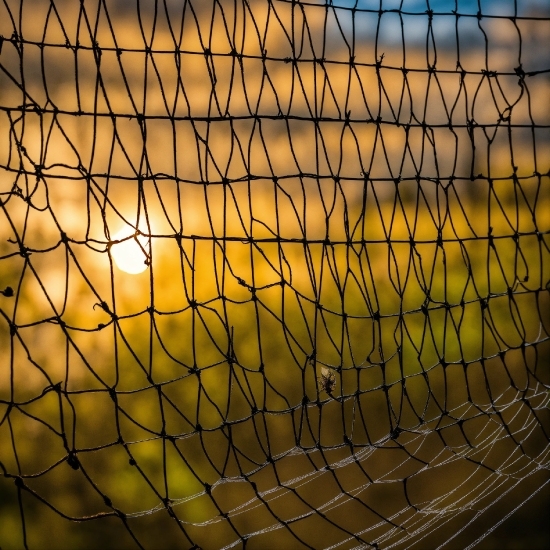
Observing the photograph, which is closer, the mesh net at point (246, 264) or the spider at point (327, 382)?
the spider at point (327, 382)

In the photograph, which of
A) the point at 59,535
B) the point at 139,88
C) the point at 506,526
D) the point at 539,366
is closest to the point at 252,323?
the point at 139,88

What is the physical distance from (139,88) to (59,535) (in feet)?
3.68

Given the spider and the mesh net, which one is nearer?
the spider

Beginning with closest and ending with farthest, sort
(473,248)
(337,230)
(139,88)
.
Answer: (139,88) < (337,230) < (473,248)

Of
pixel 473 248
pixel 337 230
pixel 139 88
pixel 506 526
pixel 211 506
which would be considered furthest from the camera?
pixel 506 526

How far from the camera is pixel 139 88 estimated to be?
1.41 meters

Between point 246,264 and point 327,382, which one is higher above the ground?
point 246,264

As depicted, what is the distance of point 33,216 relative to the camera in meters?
1.43

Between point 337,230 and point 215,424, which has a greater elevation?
point 337,230

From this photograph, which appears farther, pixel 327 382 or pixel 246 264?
pixel 246 264

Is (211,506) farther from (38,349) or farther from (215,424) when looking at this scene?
(38,349)

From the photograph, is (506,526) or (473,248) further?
(506,526)

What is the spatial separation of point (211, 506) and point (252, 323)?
509 mm

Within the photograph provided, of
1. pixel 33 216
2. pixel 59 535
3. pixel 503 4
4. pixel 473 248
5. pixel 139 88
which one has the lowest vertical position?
pixel 59 535
